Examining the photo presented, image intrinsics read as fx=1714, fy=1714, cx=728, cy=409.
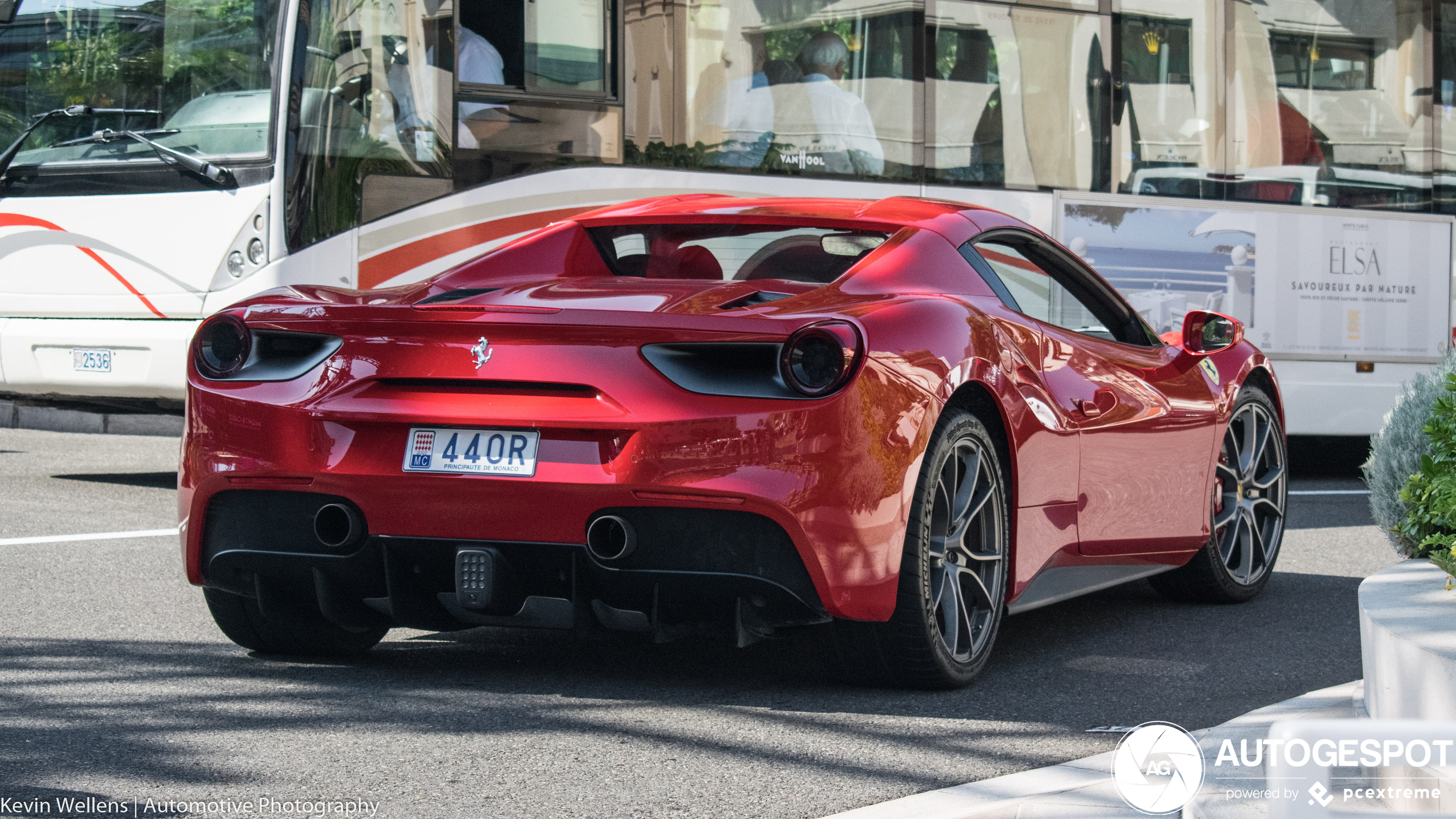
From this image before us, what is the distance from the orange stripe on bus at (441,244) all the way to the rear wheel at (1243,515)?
3723mm

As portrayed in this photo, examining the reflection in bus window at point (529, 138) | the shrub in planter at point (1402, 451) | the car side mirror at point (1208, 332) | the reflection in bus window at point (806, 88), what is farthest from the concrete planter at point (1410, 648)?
the reflection in bus window at point (806, 88)

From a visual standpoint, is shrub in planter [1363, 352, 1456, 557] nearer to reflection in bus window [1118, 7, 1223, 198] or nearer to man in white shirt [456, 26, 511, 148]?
man in white shirt [456, 26, 511, 148]

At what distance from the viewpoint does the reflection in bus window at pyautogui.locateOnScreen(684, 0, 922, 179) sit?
31.9ft

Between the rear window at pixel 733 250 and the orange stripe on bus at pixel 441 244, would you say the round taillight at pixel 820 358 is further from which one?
the orange stripe on bus at pixel 441 244

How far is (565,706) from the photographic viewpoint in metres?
4.28

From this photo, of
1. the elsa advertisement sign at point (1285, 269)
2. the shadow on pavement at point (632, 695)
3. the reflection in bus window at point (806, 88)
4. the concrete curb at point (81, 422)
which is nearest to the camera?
the shadow on pavement at point (632, 695)

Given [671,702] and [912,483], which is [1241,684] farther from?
[671,702]

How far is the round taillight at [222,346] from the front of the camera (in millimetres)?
4434

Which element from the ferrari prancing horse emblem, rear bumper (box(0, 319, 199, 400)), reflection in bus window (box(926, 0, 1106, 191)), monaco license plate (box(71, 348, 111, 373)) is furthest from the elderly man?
the ferrari prancing horse emblem

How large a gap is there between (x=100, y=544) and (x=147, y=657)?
8.26ft

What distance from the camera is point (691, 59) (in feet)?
31.6

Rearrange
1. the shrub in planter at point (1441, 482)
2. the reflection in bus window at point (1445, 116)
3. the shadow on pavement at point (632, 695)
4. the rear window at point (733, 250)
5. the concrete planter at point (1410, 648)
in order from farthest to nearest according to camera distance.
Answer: the reflection in bus window at point (1445, 116)
the rear window at point (733, 250)
the shrub in planter at point (1441, 482)
the shadow on pavement at point (632, 695)
the concrete planter at point (1410, 648)

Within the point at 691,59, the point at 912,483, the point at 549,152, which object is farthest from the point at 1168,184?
the point at 912,483

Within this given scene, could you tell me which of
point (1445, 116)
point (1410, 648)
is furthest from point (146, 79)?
point (1445, 116)
